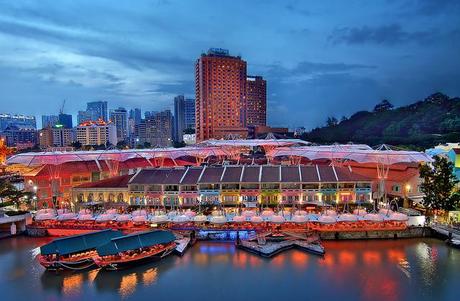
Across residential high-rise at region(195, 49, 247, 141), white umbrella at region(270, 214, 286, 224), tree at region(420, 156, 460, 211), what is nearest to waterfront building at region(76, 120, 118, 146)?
residential high-rise at region(195, 49, 247, 141)

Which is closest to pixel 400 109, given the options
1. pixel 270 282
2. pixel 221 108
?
pixel 221 108

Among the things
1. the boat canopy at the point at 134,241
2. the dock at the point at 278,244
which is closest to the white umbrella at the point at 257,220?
the dock at the point at 278,244

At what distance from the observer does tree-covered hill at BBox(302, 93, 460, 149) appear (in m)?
79.2

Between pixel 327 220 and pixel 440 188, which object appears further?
pixel 440 188

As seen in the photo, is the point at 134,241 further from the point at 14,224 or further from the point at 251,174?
the point at 251,174

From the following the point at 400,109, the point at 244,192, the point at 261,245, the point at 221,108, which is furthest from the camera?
the point at 221,108

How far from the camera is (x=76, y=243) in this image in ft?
86.8

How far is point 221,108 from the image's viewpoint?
134000 millimetres

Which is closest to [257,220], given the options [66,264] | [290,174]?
[290,174]

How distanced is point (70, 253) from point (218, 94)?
361 ft

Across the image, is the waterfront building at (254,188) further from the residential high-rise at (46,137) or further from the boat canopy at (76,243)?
the residential high-rise at (46,137)

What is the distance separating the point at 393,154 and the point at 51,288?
32.0 metres

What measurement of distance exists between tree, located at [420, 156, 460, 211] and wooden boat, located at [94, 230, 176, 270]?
2190 cm

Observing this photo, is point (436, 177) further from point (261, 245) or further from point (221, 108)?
point (221, 108)
